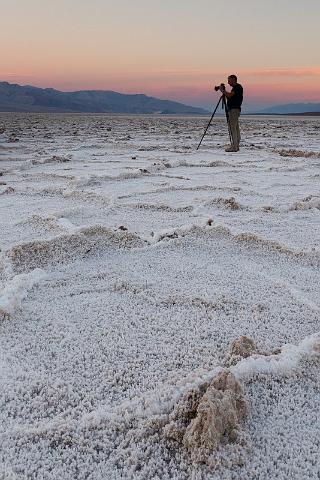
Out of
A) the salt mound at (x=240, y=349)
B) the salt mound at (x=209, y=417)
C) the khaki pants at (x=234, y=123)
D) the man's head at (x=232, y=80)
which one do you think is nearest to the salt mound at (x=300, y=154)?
the khaki pants at (x=234, y=123)

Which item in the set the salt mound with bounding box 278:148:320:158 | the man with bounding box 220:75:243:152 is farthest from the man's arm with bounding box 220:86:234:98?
the salt mound with bounding box 278:148:320:158

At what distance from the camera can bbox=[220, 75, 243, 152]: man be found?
872 centimetres

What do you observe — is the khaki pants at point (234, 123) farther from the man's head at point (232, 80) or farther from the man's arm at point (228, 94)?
the man's head at point (232, 80)

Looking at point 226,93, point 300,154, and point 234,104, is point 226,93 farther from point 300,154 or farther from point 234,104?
point 300,154

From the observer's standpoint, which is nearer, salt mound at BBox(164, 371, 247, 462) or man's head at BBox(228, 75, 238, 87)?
salt mound at BBox(164, 371, 247, 462)

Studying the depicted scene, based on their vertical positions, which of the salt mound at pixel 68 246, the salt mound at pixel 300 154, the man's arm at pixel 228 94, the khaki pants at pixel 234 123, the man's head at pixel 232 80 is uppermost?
the man's head at pixel 232 80

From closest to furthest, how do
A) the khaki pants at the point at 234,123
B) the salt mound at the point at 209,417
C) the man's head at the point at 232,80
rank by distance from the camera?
the salt mound at the point at 209,417 < the man's head at the point at 232,80 < the khaki pants at the point at 234,123

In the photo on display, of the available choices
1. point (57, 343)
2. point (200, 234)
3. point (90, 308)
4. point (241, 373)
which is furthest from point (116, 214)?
point (241, 373)

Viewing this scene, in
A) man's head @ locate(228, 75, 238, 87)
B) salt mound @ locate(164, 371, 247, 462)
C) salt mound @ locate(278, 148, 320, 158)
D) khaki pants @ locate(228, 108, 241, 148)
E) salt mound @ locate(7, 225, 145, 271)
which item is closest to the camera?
salt mound @ locate(164, 371, 247, 462)

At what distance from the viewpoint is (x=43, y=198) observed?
14.5 ft

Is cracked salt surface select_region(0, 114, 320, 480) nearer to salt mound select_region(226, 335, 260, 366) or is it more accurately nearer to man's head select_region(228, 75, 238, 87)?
salt mound select_region(226, 335, 260, 366)

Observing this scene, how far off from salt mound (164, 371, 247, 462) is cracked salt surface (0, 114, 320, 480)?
0.03 m

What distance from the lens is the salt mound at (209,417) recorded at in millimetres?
1146

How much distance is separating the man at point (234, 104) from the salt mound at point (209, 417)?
318 inches
